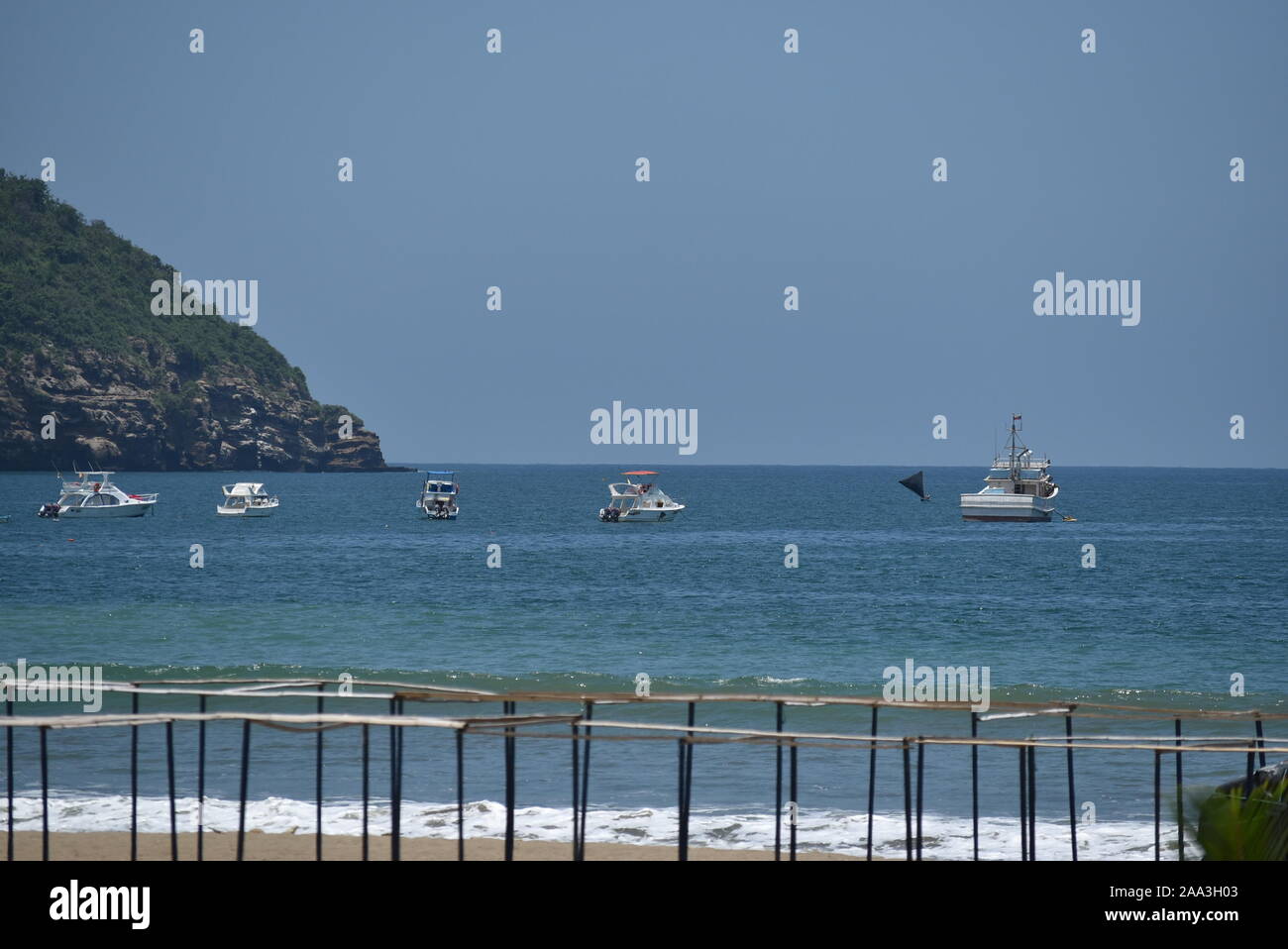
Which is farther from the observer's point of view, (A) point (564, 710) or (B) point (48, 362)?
(B) point (48, 362)

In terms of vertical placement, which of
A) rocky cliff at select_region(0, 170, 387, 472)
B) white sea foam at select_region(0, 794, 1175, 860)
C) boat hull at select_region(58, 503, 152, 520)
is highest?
rocky cliff at select_region(0, 170, 387, 472)

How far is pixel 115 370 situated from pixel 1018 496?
115337 millimetres

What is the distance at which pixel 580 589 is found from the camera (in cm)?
5428

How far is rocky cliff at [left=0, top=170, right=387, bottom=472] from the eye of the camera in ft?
525

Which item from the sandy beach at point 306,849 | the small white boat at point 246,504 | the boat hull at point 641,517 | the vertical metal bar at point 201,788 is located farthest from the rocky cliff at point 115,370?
the vertical metal bar at point 201,788

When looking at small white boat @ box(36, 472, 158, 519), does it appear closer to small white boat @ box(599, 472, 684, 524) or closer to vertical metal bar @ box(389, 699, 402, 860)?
small white boat @ box(599, 472, 684, 524)

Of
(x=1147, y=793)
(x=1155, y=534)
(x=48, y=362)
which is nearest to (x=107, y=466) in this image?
(x=48, y=362)

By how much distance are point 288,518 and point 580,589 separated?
184 ft

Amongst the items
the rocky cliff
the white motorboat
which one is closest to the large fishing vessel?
the white motorboat

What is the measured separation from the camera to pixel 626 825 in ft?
58.9

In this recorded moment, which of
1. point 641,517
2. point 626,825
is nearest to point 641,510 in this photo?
point 641,517

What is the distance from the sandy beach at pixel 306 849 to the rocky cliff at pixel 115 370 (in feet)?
508
